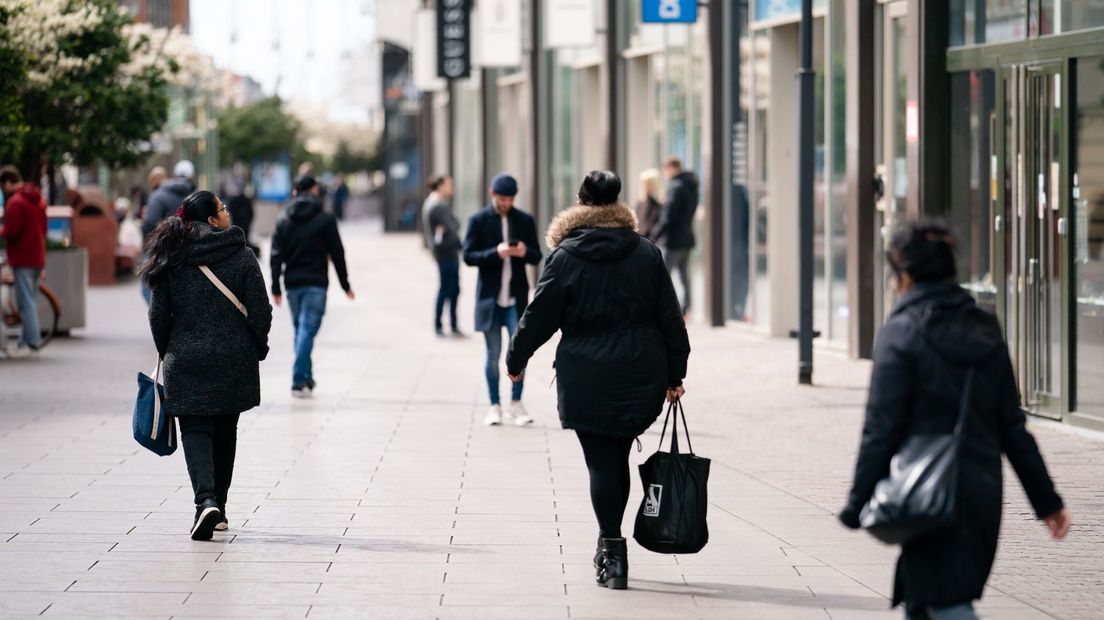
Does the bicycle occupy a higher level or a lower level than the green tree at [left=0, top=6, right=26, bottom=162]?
lower

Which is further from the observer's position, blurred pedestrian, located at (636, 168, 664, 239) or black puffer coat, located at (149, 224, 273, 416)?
blurred pedestrian, located at (636, 168, 664, 239)

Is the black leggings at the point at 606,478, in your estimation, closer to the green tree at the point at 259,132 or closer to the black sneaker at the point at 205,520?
the black sneaker at the point at 205,520

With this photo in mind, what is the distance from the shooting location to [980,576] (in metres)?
4.95

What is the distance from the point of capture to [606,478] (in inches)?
285

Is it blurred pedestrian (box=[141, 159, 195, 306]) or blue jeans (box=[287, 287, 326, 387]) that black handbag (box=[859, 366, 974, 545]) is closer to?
blue jeans (box=[287, 287, 326, 387])

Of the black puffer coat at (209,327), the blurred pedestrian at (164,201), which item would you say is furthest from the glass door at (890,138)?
the black puffer coat at (209,327)

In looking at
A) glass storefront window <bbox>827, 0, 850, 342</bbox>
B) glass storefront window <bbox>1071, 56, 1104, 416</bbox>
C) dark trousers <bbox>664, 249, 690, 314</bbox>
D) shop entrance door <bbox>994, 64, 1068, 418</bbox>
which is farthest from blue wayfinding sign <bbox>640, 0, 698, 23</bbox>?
glass storefront window <bbox>1071, 56, 1104, 416</bbox>

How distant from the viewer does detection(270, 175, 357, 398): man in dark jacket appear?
1427cm

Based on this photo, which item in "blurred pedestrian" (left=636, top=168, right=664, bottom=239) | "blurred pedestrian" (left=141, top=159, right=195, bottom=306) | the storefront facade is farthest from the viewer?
"blurred pedestrian" (left=636, top=168, right=664, bottom=239)

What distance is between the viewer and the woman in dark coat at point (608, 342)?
7098 mm

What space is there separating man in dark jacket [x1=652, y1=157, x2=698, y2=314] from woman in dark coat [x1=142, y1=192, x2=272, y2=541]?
12.4 meters

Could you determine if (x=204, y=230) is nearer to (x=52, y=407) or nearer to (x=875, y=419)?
(x=875, y=419)

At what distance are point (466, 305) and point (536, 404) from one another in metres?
11.7

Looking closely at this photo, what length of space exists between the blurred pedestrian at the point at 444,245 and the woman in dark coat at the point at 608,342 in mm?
12538
